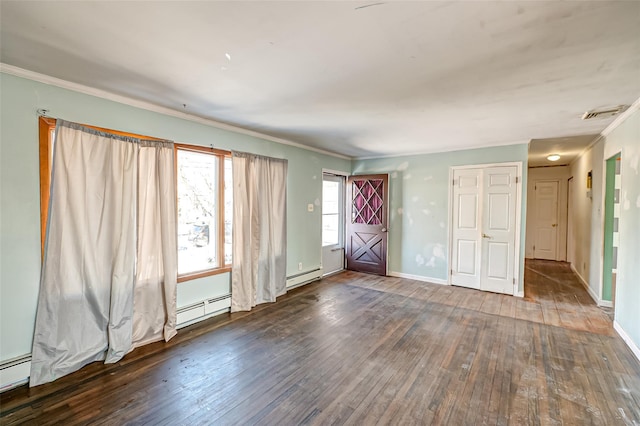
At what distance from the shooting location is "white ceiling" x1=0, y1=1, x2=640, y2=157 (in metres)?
1.57

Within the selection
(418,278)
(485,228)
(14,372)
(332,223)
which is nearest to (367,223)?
(332,223)

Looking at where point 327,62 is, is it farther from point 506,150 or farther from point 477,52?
point 506,150

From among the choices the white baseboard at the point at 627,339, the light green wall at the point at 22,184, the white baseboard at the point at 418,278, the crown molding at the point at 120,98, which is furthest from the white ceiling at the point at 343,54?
the white baseboard at the point at 418,278

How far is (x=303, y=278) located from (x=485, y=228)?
3343 mm

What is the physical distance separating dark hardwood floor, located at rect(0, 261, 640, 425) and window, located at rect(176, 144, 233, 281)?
773mm

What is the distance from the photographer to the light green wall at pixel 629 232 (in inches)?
119

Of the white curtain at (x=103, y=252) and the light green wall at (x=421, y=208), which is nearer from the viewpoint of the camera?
the white curtain at (x=103, y=252)

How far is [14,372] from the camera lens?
7.59 ft

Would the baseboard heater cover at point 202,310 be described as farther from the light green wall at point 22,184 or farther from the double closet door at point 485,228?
the double closet door at point 485,228

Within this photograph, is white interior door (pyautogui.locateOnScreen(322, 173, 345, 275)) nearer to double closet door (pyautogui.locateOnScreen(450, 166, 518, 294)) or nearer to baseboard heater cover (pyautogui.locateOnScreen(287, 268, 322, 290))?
baseboard heater cover (pyautogui.locateOnScreen(287, 268, 322, 290))

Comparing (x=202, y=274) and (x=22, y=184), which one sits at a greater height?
(x=22, y=184)

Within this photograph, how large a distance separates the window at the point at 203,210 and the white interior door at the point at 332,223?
Answer: 2.40 m

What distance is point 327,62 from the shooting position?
2113 mm

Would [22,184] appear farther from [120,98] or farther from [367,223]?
[367,223]
